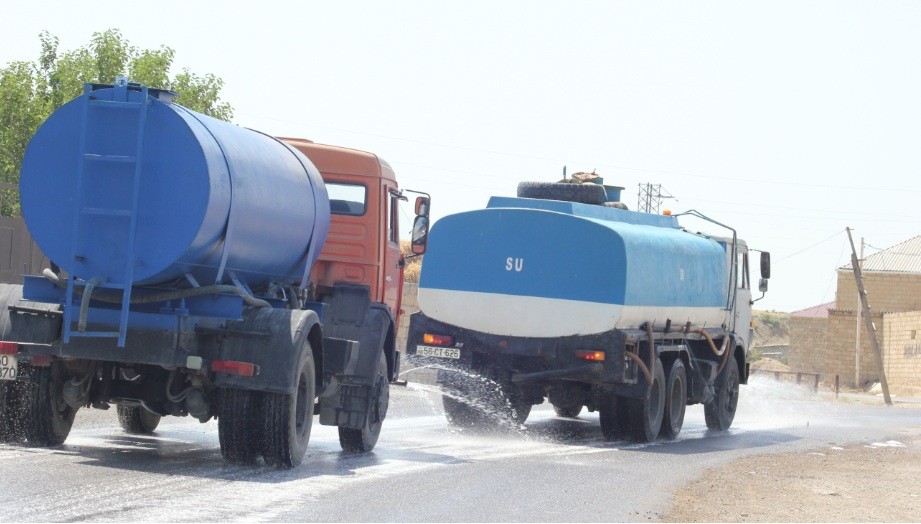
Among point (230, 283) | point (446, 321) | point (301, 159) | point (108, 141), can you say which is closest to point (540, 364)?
point (446, 321)

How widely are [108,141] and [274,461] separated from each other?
293 cm

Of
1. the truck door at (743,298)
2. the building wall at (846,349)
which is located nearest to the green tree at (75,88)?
the truck door at (743,298)

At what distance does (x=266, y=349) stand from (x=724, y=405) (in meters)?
12.6

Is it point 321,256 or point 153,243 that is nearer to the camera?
point 153,243

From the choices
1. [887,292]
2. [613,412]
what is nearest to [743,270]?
[613,412]

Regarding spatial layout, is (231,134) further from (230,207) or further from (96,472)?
(96,472)

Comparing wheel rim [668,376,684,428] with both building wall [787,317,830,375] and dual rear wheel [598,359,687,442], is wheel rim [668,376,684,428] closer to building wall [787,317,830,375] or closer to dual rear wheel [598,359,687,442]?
dual rear wheel [598,359,687,442]

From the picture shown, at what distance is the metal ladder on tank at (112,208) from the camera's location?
1095cm

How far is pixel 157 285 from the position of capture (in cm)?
1153

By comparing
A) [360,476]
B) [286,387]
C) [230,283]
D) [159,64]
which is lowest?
[360,476]

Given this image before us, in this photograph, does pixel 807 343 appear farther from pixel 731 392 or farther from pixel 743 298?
Result: pixel 731 392

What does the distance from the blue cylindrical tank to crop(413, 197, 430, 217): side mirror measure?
3.67 m

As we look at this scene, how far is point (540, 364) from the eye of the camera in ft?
58.4

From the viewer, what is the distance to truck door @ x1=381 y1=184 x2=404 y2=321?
14.7m
